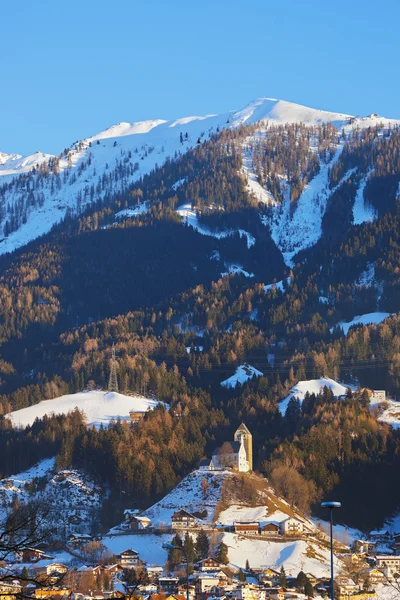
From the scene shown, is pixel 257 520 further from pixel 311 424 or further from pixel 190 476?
pixel 311 424

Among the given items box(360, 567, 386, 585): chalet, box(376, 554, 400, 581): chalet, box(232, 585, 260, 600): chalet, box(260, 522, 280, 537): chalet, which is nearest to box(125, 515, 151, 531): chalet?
box(260, 522, 280, 537): chalet

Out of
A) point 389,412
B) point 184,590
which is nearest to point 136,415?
point 389,412

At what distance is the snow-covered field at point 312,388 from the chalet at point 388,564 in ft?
188

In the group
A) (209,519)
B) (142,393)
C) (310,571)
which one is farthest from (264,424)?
(310,571)

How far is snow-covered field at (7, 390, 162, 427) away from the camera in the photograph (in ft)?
608

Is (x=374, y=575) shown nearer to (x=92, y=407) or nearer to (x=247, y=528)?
(x=247, y=528)

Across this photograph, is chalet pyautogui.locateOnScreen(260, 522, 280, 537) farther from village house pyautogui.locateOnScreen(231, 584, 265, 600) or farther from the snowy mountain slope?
the snowy mountain slope

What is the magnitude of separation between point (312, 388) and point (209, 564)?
71.2 metres

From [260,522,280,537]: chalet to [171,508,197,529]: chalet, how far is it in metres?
7.44

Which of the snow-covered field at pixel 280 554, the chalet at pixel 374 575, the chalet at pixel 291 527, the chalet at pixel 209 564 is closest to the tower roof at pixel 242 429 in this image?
the chalet at pixel 291 527

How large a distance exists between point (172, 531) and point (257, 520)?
1045 cm

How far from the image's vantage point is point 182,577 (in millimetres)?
116062

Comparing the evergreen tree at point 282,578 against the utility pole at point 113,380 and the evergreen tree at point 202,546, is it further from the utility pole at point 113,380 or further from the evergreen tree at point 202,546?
the utility pole at point 113,380

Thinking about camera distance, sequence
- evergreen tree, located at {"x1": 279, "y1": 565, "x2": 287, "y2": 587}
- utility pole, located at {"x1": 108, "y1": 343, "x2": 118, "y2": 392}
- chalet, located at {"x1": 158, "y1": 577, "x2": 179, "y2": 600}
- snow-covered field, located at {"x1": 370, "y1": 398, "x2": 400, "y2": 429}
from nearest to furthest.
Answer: chalet, located at {"x1": 158, "y1": 577, "x2": 179, "y2": 600} → evergreen tree, located at {"x1": 279, "y1": 565, "x2": 287, "y2": 587} → snow-covered field, located at {"x1": 370, "y1": 398, "x2": 400, "y2": 429} → utility pole, located at {"x1": 108, "y1": 343, "x2": 118, "y2": 392}
